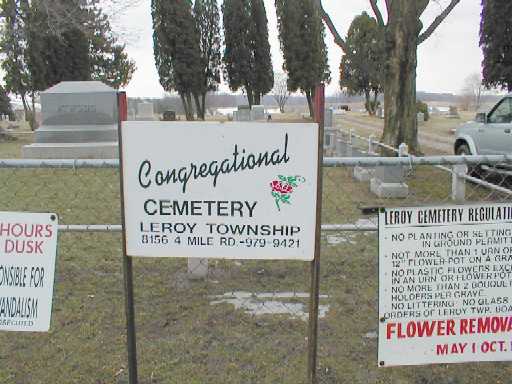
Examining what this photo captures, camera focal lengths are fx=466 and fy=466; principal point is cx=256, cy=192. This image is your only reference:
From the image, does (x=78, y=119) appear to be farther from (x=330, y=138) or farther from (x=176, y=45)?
(x=176, y=45)

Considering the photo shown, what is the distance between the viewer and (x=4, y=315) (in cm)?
269

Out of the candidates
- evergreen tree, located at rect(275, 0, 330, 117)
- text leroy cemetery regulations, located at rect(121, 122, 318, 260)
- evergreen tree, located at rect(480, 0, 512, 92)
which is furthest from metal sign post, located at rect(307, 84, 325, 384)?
evergreen tree, located at rect(275, 0, 330, 117)

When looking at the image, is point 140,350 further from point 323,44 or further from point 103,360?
point 323,44

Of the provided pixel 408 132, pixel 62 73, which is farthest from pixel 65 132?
pixel 62 73

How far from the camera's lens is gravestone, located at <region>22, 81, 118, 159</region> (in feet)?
44.5

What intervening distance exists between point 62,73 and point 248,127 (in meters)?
28.4

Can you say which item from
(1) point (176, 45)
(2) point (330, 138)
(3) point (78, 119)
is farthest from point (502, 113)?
(1) point (176, 45)

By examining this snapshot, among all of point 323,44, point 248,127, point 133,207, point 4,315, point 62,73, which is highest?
point 323,44

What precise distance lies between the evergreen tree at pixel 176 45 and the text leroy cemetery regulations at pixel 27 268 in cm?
3327

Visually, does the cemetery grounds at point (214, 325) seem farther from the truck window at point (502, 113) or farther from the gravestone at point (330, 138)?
the gravestone at point (330, 138)

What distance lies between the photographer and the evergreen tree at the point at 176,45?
34.1m

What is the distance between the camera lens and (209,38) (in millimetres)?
38438

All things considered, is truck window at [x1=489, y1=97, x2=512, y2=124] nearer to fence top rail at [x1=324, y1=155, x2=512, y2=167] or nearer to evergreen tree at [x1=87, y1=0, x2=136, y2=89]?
fence top rail at [x1=324, y1=155, x2=512, y2=167]

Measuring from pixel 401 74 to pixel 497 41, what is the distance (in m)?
17.9
